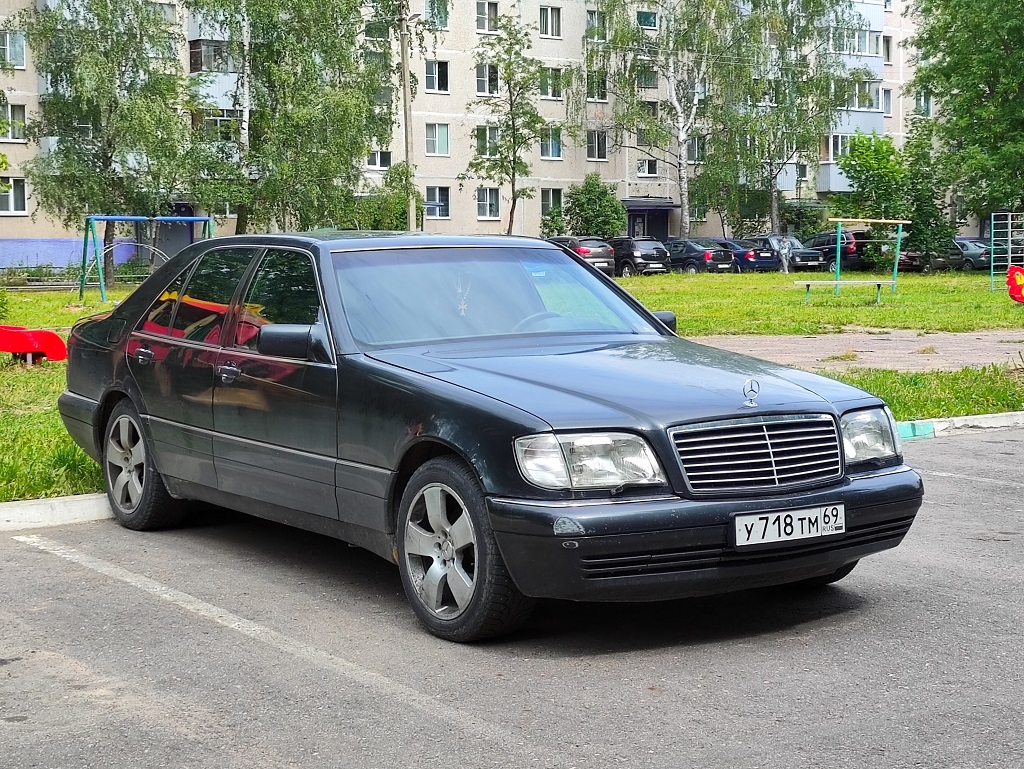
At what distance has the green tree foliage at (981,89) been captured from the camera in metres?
53.2

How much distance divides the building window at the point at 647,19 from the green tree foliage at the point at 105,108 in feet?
89.0

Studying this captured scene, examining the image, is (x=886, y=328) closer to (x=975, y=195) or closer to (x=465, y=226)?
(x=975, y=195)

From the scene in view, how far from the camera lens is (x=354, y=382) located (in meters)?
5.93

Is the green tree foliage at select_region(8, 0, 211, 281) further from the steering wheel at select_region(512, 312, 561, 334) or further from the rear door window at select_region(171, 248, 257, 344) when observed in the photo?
the steering wheel at select_region(512, 312, 561, 334)

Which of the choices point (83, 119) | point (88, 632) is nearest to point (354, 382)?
point (88, 632)

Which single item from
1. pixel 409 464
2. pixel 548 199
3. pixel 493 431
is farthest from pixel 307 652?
pixel 548 199

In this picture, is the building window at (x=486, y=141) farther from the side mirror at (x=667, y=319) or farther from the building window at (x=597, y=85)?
the side mirror at (x=667, y=319)

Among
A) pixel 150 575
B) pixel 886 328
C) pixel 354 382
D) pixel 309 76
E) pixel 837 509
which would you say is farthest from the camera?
pixel 309 76

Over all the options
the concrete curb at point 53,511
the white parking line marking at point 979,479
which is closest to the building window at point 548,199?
the white parking line marking at point 979,479

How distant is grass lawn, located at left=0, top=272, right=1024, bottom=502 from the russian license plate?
4546mm

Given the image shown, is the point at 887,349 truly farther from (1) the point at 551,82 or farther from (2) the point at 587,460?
(1) the point at 551,82

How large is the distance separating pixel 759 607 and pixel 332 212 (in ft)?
144

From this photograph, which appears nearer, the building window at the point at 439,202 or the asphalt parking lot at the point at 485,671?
the asphalt parking lot at the point at 485,671

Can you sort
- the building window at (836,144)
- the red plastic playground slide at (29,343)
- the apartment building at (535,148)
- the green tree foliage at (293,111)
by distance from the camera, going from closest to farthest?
the red plastic playground slide at (29,343) < the green tree foliage at (293,111) < the apartment building at (535,148) < the building window at (836,144)
